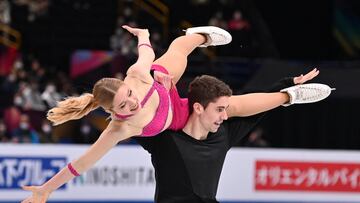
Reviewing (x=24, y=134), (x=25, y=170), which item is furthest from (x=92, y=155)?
(x=24, y=134)

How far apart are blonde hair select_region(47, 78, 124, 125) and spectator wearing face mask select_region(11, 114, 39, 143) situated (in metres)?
5.81

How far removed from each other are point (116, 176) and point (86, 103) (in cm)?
505

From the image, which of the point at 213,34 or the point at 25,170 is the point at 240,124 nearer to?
the point at 213,34

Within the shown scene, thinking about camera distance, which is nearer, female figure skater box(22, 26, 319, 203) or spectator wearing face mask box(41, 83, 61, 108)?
female figure skater box(22, 26, 319, 203)

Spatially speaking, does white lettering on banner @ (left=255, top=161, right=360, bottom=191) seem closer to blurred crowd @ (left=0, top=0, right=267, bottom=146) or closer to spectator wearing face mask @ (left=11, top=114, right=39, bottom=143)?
blurred crowd @ (left=0, top=0, right=267, bottom=146)

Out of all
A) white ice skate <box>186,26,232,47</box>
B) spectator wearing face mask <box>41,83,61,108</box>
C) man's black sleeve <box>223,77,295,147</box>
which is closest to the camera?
man's black sleeve <box>223,77,295,147</box>

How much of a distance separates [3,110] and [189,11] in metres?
4.86

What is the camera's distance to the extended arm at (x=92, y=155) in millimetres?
4914

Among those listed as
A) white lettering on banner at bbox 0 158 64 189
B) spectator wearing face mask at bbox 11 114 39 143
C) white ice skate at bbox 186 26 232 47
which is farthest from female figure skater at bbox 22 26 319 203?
spectator wearing face mask at bbox 11 114 39 143

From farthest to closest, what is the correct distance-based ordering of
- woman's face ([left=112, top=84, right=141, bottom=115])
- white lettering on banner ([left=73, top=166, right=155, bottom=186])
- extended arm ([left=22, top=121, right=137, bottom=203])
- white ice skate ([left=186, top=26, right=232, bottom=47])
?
white lettering on banner ([left=73, top=166, right=155, bottom=186]) < white ice skate ([left=186, top=26, right=232, bottom=47]) < extended arm ([left=22, top=121, right=137, bottom=203]) < woman's face ([left=112, top=84, right=141, bottom=115])

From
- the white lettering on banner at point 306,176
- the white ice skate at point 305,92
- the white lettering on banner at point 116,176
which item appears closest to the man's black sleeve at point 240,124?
the white ice skate at point 305,92

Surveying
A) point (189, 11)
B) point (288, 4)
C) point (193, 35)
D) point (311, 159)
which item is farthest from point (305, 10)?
point (193, 35)

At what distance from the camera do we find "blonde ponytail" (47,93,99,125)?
4980 mm

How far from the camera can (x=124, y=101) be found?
4.78 m
